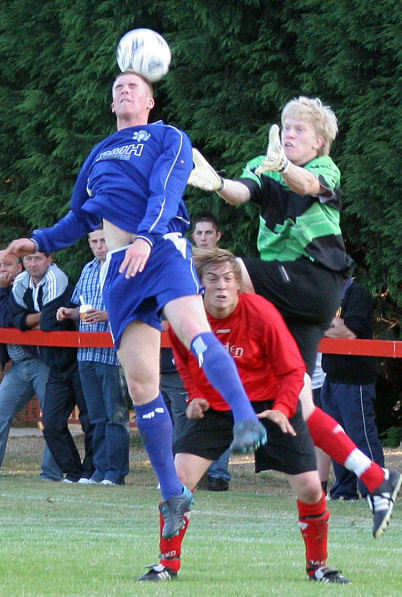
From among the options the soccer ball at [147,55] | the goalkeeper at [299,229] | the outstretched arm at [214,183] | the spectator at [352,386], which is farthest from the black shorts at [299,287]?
the spectator at [352,386]

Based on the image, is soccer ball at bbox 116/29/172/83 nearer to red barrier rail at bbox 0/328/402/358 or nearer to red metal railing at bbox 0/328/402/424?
red barrier rail at bbox 0/328/402/358

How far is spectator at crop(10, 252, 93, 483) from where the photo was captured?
11672 millimetres

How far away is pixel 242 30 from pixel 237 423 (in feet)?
32.3

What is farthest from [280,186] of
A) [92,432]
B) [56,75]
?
[56,75]

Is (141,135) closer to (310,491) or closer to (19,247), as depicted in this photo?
(19,247)

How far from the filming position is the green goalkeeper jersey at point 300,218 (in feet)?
19.2

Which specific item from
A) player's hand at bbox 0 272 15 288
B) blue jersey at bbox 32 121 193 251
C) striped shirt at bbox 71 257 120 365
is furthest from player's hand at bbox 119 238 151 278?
player's hand at bbox 0 272 15 288

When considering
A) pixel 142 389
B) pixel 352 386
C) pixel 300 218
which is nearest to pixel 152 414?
pixel 142 389

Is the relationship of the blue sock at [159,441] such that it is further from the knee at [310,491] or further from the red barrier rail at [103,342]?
the red barrier rail at [103,342]

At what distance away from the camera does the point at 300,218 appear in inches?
230

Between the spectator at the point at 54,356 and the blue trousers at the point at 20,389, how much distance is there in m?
0.19

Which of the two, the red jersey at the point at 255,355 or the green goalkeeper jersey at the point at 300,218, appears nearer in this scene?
the red jersey at the point at 255,355

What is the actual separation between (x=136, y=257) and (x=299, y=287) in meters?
0.86

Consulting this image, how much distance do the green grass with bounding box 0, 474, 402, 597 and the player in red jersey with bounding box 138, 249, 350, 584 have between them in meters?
0.21
